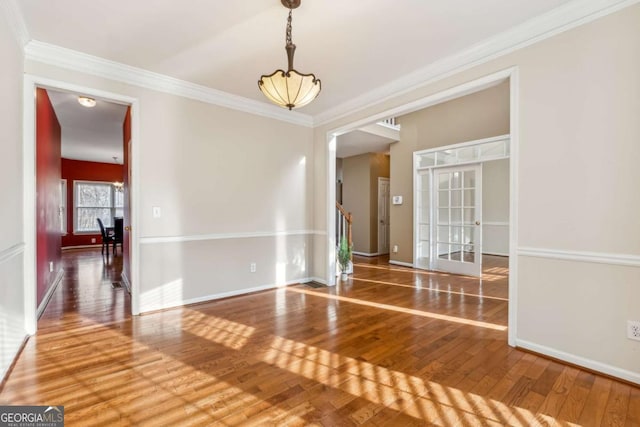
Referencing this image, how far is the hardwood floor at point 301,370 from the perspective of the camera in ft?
5.41

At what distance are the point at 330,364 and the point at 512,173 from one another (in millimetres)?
2203

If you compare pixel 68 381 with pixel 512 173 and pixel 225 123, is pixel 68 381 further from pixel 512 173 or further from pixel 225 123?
pixel 512 173

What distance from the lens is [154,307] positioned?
330 cm

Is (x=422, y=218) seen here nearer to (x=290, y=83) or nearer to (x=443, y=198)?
(x=443, y=198)

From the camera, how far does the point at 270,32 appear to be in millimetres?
2461

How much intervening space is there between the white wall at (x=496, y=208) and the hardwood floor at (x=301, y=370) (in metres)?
4.25

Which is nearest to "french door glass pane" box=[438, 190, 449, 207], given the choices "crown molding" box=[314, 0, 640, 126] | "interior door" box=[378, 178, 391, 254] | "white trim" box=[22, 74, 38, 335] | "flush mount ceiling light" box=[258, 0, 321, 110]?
"interior door" box=[378, 178, 391, 254]

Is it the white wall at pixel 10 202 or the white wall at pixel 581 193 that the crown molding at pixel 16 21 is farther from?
the white wall at pixel 581 193

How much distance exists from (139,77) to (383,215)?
6.06 metres

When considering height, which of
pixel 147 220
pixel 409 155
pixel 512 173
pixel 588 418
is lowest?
pixel 588 418

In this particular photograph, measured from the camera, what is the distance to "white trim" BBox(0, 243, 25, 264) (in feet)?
6.50

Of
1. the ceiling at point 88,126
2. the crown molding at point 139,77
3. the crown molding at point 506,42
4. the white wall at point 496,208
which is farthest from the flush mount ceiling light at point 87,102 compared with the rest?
the white wall at point 496,208

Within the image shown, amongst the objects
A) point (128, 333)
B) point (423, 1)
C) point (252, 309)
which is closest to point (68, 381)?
point (128, 333)

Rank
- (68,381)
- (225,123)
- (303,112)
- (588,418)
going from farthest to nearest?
(303,112)
(225,123)
(68,381)
(588,418)
